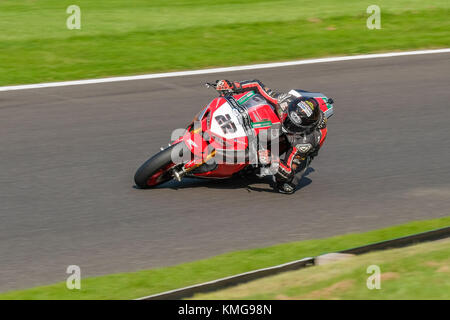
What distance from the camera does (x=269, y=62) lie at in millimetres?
15344

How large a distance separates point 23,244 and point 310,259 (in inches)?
116

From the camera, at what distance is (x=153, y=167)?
9.29m

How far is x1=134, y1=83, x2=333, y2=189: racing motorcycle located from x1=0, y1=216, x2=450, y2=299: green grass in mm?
1378

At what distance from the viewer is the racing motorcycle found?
910 cm

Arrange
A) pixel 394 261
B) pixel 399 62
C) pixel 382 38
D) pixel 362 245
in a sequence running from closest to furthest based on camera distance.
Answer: pixel 394 261, pixel 362 245, pixel 399 62, pixel 382 38

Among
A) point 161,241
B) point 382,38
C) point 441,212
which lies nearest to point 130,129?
point 161,241

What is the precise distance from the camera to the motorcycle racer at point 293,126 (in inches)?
356

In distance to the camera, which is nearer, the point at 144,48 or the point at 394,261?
the point at 394,261

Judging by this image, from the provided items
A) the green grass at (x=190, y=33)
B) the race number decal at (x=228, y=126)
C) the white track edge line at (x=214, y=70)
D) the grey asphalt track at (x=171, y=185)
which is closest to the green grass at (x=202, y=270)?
the grey asphalt track at (x=171, y=185)

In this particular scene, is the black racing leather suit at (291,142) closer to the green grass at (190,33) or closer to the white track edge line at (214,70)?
the white track edge line at (214,70)

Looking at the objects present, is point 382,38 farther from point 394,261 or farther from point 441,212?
point 394,261

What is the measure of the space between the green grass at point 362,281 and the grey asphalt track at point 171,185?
3.99ft

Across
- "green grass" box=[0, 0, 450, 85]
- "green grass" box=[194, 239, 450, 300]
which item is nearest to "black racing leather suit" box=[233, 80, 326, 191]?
"green grass" box=[194, 239, 450, 300]

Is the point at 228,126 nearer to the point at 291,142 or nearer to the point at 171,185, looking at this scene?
the point at 291,142
